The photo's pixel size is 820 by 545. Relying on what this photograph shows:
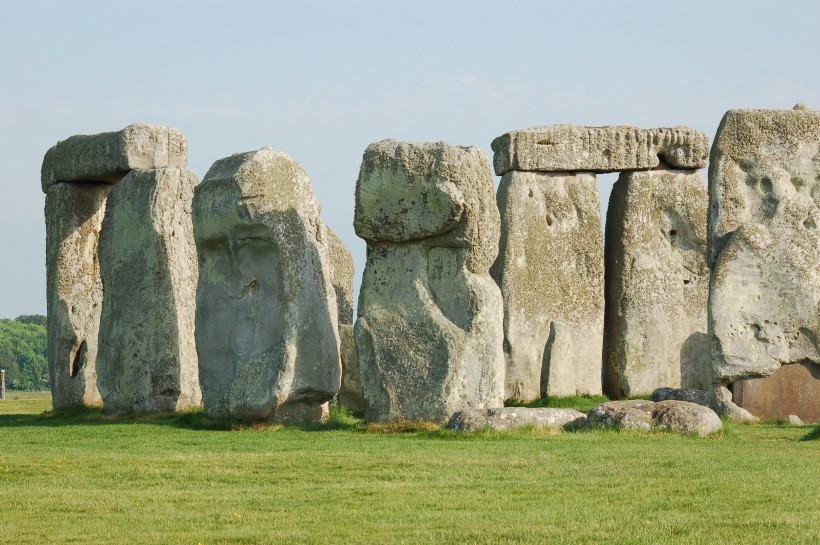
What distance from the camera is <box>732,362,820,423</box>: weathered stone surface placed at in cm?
2017

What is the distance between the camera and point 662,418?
17.5 metres

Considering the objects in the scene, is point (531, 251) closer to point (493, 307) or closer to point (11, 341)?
point (493, 307)

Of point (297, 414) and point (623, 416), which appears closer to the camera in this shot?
point (623, 416)

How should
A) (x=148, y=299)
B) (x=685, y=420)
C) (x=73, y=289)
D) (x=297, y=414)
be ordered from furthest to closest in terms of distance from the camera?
(x=73, y=289) < (x=148, y=299) < (x=297, y=414) < (x=685, y=420)

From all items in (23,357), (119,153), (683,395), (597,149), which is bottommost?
(23,357)

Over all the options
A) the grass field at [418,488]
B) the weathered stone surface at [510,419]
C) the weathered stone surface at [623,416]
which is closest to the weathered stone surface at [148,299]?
the grass field at [418,488]

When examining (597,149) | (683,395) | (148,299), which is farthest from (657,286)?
(148,299)

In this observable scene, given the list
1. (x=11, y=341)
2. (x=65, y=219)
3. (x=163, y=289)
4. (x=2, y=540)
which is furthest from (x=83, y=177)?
(x=11, y=341)

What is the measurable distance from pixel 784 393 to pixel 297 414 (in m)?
5.84

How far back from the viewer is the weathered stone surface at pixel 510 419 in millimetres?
17781

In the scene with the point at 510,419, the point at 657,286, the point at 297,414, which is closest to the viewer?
the point at 510,419

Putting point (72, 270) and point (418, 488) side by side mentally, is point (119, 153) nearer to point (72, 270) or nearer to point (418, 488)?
point (72, 270)

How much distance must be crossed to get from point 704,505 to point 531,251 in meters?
13.9

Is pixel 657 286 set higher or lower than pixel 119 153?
lower
